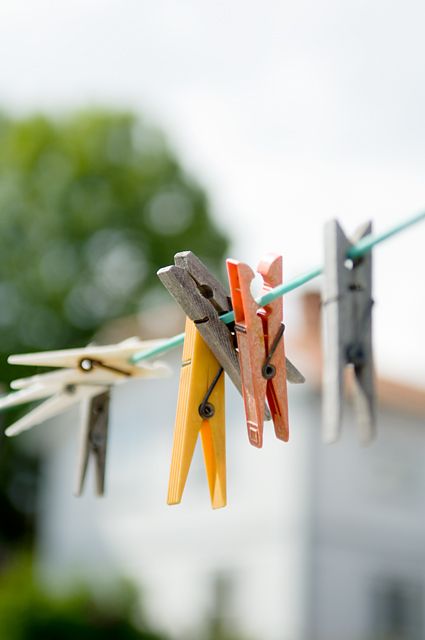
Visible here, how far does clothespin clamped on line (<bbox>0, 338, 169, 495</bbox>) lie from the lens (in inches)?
124

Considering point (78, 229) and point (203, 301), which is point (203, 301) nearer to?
point (203, 301)

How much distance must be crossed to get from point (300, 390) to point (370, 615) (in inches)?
121

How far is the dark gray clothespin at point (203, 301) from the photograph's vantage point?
2.54 meters

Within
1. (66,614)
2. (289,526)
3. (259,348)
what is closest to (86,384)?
(259,348)

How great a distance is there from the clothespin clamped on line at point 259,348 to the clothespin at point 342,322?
0.10m

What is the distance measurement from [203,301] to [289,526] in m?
A: 13.1

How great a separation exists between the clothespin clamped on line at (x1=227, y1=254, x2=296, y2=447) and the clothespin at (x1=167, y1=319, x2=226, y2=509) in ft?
0.31

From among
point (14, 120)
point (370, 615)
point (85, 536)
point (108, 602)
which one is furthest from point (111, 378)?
point (14, 120)

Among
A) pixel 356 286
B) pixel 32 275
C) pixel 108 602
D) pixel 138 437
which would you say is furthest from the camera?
pixel 32 275

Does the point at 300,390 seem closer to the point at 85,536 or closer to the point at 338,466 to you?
the point at 338,466

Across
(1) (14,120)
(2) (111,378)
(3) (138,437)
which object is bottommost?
(2) (111,378)

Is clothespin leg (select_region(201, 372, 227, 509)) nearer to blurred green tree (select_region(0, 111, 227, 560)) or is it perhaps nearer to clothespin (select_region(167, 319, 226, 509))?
clothespin (select_region(167, 319, 226, 509))

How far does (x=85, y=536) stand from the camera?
60.6ft

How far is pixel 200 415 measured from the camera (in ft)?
8.47
